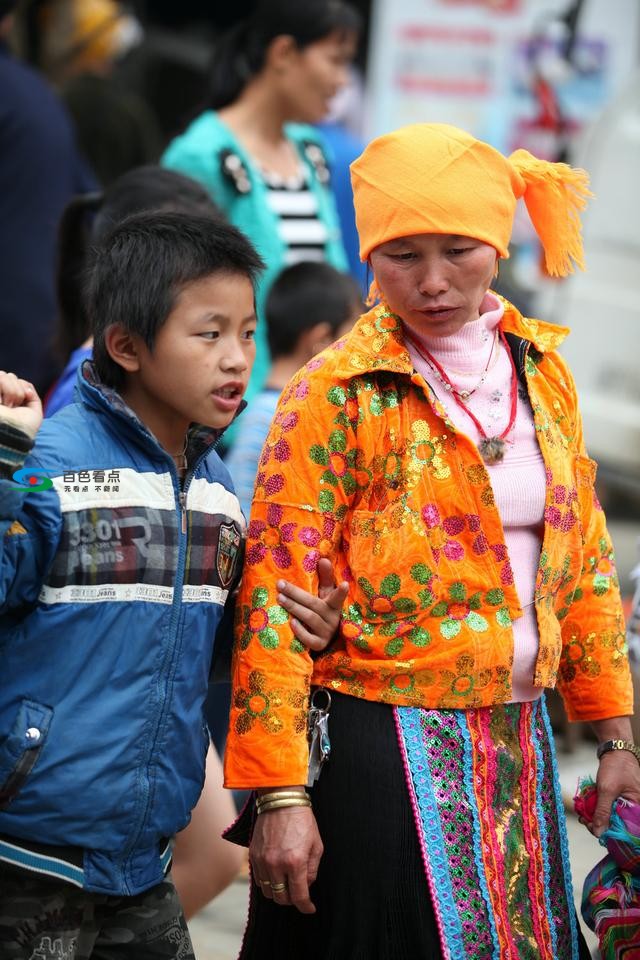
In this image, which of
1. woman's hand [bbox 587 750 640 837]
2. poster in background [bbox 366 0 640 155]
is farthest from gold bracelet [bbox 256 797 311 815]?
poster in background [bbox 366 0 640 155]

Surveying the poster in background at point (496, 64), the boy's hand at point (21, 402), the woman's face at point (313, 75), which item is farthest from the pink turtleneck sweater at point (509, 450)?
the poster in background at point (496, 64)

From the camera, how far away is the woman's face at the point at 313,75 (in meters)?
5.20

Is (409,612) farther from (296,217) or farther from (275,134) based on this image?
(275,134)

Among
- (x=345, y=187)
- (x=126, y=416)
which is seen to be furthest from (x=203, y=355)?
(x=345, y=187)

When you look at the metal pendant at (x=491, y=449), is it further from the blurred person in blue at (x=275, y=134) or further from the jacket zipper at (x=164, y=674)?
the blurred person in blue at (x=275, y=134)

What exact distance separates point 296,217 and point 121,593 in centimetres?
279

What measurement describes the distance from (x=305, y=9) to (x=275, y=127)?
426mm

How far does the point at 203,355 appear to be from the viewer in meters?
2.50

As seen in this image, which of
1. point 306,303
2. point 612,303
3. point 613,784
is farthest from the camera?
point 612,303

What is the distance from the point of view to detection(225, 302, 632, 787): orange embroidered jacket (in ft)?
8.23

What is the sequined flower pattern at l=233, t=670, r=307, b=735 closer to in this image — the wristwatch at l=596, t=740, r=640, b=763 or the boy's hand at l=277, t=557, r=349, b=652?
the boy's hand at l=277, t=557, r=349, b=652

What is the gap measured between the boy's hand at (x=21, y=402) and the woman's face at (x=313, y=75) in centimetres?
302

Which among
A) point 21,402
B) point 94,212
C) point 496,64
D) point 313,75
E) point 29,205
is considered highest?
point 496,64

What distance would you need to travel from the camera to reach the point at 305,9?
5230mm
